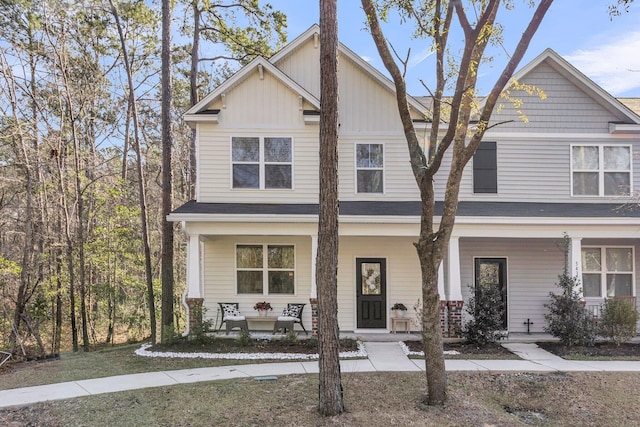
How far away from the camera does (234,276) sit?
37.3 ft

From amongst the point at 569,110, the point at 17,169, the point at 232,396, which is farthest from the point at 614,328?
the point at 17,169

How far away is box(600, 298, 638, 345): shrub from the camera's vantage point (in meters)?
9.31

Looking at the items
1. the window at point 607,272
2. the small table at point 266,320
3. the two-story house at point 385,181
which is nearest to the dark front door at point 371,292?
the two-story house at point 385,181

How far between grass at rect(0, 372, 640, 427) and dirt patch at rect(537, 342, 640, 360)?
1.61 m

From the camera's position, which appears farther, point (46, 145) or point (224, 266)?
point (46, 145)

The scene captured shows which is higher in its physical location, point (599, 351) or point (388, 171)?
point (388, 171)

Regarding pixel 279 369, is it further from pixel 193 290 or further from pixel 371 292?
pixel 371 292

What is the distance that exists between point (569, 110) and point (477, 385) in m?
8.90

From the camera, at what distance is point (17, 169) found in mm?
12445

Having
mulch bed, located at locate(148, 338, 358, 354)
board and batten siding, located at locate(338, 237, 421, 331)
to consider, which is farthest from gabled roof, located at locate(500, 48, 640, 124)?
mulch bed, located at locate(148, 338, 358, 354)

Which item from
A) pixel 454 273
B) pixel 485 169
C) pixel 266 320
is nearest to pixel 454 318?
pixel 454 273

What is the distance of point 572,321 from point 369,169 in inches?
240

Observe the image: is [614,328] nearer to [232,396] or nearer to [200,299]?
[232,396]

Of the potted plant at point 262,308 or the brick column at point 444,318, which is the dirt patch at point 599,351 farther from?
the potted plant at point 262,308
